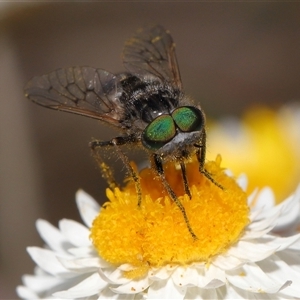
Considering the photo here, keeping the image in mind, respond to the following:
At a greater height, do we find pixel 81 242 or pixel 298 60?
pixel 298 60

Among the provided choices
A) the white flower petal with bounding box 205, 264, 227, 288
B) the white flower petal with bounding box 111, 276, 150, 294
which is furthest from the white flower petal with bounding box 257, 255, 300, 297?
the white flower petal with bounding box 111, 276, 150, 294

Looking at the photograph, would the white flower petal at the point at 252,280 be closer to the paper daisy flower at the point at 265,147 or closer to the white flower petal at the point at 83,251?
the white flower petal at the point at 83,251

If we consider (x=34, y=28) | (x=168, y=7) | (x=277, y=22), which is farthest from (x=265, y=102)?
(x=34, y=28)

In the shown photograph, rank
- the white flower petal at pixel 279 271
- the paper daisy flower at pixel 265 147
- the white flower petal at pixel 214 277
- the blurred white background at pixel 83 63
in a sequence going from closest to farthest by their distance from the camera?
the white flower petal at pixel 214 277, the white flower petal at pixel 279 271, the paper daisy flower at pixel 265 147, the blurred white background at pixel 83 63

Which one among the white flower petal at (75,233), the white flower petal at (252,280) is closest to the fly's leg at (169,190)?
the white flower petal at (252,280)

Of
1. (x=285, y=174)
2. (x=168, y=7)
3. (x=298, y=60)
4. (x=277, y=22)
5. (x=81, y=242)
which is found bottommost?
(x=285, y=174)

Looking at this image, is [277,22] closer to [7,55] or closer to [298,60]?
[298,60]

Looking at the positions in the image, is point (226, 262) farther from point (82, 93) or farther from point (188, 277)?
point (82, 93)
